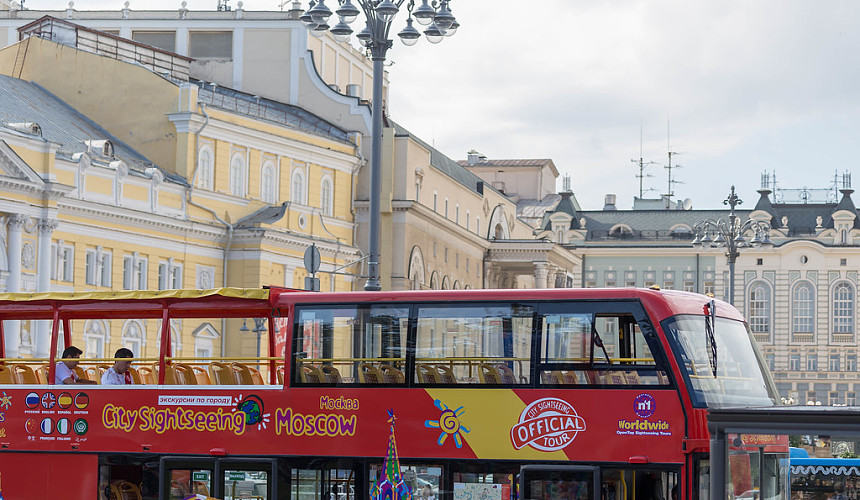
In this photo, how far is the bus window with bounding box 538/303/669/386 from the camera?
14.2 metres

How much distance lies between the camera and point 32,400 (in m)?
16.8

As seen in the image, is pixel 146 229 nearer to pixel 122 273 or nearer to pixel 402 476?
pixel 122 273

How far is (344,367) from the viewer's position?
50.5 ft

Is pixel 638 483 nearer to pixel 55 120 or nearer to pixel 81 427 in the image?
pixel 81 427

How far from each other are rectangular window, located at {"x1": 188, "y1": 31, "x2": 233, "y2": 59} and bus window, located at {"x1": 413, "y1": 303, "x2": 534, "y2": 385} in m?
58.2

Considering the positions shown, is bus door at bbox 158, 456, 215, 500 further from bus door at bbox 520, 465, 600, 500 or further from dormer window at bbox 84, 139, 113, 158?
dormer window at bbox 84, 139, 113, 158

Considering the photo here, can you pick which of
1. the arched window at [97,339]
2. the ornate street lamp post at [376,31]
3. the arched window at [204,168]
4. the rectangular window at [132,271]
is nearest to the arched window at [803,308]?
the arched window at [204,168]

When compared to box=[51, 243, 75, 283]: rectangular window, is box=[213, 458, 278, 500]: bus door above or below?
below

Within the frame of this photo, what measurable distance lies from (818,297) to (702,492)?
111500 millimetres

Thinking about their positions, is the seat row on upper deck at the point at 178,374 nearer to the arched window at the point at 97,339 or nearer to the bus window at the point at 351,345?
the bus window at the point at 351,345

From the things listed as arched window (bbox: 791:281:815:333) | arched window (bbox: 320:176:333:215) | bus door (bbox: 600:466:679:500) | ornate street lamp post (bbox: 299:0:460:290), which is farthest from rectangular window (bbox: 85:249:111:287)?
arched window (bbox: 791:281:815:333)

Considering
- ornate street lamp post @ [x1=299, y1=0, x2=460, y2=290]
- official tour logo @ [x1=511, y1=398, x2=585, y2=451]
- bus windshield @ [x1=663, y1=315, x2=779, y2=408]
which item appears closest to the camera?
bus windshield @ [x1=663, y1=315, x2=779, y2=408]

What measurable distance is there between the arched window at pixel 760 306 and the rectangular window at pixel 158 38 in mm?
64313

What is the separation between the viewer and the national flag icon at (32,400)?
55.1 feet
